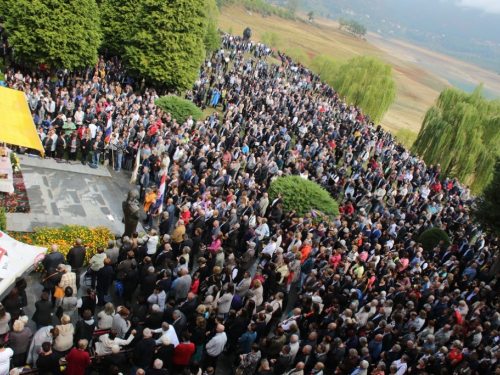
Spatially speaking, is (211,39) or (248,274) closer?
(248,274)

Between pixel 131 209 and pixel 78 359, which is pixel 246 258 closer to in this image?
pixel 131 209

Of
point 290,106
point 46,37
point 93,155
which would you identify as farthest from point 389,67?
point 93,155

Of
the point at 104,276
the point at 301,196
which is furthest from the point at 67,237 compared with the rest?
the point at 301,196

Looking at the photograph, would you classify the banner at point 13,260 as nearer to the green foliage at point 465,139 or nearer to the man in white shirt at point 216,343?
the man in white shirt at point 216,343

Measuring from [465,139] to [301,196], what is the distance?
58.8 ft

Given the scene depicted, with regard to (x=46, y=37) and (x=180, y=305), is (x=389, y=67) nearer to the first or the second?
(x=46, y=37)

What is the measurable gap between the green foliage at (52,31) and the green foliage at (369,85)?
83.1 feet

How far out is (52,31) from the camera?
22969mm

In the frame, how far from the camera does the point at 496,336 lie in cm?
1052

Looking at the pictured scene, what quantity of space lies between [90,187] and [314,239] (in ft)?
25.5

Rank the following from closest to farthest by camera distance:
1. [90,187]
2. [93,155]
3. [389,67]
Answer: [90,187]
[93,155]
[389,67]

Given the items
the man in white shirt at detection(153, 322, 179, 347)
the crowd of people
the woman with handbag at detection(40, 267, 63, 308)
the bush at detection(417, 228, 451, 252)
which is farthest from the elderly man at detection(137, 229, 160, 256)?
the bush at detection(417, 228, 451, 252)

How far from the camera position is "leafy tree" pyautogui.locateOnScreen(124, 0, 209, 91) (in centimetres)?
2717

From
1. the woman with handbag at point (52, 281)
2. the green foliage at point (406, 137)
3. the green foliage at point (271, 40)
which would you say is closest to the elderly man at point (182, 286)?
the woman with handbag at point (52, 281)
